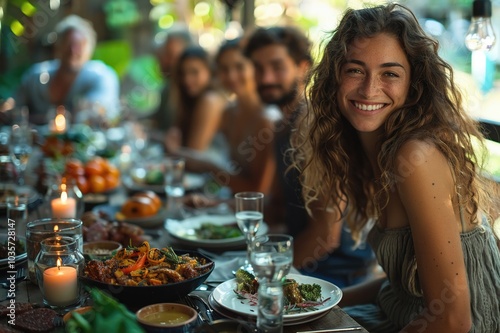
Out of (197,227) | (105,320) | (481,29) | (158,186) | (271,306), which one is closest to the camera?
(105,320)

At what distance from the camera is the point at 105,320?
1.16 m

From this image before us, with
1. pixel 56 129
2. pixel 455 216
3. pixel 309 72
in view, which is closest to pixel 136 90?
pixel 56 129

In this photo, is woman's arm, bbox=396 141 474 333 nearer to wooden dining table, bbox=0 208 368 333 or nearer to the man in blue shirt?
wooden dining table, bbox=0 208 368 333

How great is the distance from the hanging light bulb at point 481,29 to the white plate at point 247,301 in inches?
Answer: 38.1

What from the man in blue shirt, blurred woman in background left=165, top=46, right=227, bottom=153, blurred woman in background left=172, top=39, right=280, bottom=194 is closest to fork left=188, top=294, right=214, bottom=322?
blurred woman in background left=172, top=39, right=280, bottom=194

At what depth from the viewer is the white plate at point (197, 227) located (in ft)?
6.82

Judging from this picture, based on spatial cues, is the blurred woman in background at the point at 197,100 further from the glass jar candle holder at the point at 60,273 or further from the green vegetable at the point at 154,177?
the glass jar candle holder at the point at 60,273

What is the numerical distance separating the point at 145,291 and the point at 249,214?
0.50 m

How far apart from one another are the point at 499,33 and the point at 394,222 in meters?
3.87

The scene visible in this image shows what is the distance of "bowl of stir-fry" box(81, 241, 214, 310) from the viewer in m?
1.48

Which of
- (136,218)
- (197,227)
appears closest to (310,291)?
(197,227)

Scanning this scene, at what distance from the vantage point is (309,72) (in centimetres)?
210

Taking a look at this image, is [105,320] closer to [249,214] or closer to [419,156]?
[249,214]

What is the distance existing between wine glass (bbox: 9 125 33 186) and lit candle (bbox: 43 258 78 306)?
1217mm
